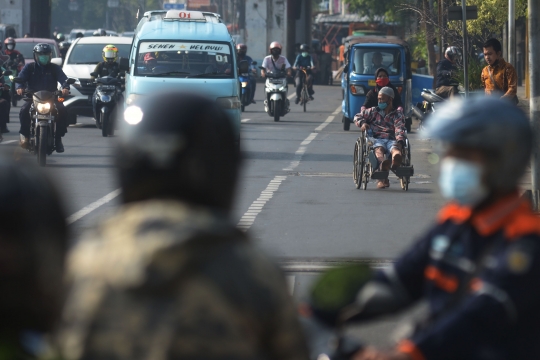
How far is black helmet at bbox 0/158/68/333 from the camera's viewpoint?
7.03 feet

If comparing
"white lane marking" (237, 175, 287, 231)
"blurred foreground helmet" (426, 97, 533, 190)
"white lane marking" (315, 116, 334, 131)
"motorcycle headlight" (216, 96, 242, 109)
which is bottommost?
"white lane marking" (237, 175, 287, 231)

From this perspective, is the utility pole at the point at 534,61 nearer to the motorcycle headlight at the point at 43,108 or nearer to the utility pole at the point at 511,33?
the motorcycle headlight at the point at 43,108

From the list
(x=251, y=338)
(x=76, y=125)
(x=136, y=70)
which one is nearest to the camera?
(x=251, y=338)

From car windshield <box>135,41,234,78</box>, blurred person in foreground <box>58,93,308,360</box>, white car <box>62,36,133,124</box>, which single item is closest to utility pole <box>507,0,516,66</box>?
white car <box>62,36,133,124</box>

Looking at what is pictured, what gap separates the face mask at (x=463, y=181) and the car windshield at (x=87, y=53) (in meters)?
21.3

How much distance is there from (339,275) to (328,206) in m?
9.20

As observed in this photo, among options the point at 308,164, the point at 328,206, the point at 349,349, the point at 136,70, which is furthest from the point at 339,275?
the point at 136,70

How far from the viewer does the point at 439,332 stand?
252 centimetres

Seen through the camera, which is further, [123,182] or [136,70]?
[136,70]

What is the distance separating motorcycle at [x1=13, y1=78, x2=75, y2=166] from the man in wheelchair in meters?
4.41

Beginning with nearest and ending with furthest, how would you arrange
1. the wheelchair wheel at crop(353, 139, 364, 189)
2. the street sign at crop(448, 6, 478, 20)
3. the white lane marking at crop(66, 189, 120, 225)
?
the white lane marking at crop(66, 189, 120, 225) → the wheelchair wheel at crop(353, 139, 364, 189) → the street sign at crop(448, 6, 478, 20)

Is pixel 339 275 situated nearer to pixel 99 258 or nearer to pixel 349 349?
pixel 349 349

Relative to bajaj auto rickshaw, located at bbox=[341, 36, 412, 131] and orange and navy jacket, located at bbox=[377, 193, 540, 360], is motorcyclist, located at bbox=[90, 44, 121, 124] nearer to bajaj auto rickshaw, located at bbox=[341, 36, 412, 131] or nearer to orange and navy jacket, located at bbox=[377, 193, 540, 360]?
bajaj auto rickshaw, located at bbox=[341, 36, 412, 131]

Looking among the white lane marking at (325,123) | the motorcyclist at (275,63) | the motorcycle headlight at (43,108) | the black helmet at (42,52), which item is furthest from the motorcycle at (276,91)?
the motorcycle headlight at (43,108)
